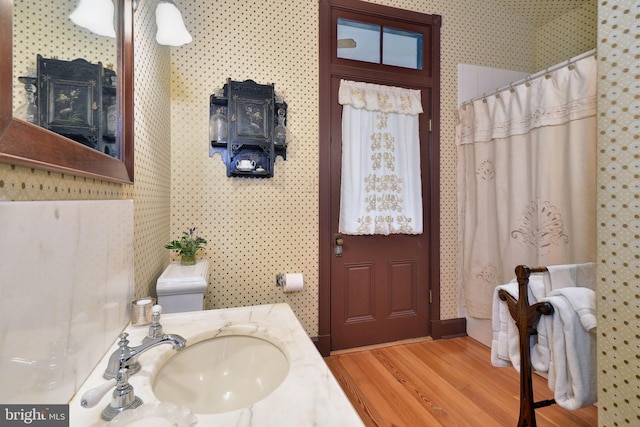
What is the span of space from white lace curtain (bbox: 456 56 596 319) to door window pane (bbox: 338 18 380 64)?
3.15 ft

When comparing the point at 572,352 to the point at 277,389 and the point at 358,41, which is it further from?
the point at 358,41

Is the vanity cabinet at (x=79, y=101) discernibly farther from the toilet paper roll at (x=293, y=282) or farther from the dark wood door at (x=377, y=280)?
the dark wood door at (x=377, y=280)

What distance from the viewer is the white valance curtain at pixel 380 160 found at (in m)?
2.33

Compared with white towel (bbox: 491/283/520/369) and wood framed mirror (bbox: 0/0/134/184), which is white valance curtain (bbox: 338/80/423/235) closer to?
white towel (bbox: 491/283/520/369)

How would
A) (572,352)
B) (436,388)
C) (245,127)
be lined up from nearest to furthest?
(572,352) < (436,388) < (245,127)

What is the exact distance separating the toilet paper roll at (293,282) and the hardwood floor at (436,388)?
67 cm

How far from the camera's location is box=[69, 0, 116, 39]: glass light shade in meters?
0.66

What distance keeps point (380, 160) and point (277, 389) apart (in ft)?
6.58

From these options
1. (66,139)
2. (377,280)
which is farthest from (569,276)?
(66,139)

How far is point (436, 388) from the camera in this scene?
75.1 inches

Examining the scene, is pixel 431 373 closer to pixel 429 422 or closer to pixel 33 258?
pixel 429 422

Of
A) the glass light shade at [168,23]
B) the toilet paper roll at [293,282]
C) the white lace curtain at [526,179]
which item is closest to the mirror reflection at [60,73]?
the glass light shade at [168,23]

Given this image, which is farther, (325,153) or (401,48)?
(401,48)

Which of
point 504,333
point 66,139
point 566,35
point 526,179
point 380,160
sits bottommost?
point 504,333
